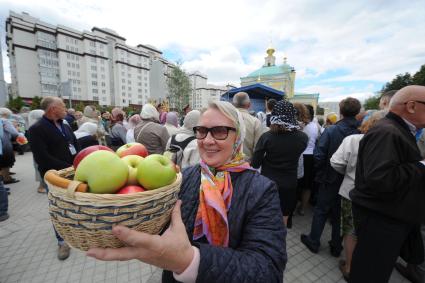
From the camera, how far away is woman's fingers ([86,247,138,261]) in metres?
0.75

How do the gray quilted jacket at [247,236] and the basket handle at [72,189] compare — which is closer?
the basket handle at [72,189]

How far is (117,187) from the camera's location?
79cm

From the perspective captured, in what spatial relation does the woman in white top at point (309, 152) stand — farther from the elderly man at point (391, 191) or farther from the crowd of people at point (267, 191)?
the elderly man at point (391, 191)

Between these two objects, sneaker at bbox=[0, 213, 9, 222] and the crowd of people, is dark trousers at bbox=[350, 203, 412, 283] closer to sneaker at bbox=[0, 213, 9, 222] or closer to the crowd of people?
the crowd of people

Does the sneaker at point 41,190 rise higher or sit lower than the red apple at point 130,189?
lower

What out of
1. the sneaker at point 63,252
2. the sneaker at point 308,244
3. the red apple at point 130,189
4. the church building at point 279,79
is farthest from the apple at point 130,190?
the church building at point 279,79

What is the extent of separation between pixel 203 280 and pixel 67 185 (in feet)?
2.20

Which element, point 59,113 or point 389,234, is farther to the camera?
point 59,113

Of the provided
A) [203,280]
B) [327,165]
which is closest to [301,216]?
[327,165]

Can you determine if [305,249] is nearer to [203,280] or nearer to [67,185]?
[203,280]

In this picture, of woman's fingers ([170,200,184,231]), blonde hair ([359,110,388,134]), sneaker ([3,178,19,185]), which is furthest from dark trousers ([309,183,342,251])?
sneaker ([3,178,19,185])

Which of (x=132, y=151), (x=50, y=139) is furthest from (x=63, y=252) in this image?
(x=132, y=151)

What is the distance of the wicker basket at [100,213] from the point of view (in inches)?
27.6

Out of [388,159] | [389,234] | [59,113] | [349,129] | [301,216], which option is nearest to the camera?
[388,159]
